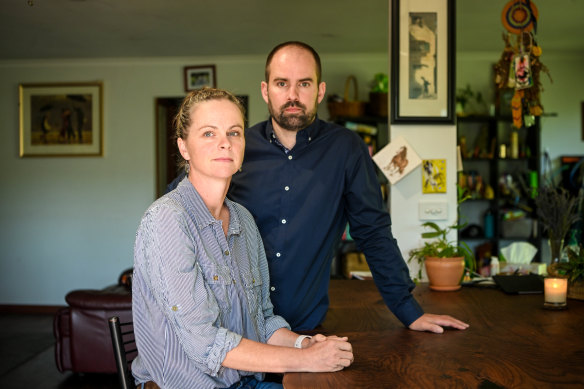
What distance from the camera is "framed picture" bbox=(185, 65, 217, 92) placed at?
285 inches

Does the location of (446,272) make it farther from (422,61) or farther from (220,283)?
(220,283)

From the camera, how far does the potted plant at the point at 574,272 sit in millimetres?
2410

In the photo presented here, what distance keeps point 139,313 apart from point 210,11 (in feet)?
13.7

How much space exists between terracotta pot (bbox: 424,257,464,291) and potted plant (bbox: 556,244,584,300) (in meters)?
0.43

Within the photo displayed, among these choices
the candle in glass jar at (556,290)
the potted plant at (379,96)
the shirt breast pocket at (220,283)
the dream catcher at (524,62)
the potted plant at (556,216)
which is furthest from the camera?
the potted plant at (379,96)

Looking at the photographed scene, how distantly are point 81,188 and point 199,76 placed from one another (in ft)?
7.06

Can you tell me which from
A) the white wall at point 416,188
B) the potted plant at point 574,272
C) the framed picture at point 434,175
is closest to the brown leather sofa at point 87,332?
the white wall at point 416,188

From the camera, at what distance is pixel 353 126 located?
6.72 m

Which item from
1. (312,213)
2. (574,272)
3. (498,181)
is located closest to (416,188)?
(574,272)

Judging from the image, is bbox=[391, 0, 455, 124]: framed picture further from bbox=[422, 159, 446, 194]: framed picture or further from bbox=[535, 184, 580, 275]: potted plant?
bbox=[535, 184, 580, 275]: potted plant

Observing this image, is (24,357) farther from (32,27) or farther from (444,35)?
(444,35)

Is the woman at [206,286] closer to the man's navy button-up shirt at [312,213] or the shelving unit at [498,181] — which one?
the man's navy button-up shirt at [312,213]

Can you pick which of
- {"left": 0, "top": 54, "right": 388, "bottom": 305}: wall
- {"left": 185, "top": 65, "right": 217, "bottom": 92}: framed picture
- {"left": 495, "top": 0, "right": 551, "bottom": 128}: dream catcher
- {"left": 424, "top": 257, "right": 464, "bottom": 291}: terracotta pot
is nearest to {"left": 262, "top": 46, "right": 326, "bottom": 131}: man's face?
{"left": 424, "top": 257, "right": 464, "bottom": 291}: terracotta pot

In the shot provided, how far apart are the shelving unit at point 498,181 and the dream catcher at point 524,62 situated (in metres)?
3.46
